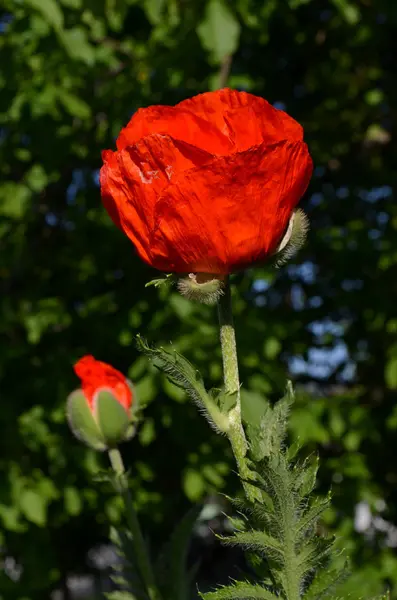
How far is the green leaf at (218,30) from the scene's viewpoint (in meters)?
1.72

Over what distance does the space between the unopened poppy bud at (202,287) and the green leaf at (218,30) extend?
1.27 meters

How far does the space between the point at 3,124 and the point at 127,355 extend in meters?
0.65

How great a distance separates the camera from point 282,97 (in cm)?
266

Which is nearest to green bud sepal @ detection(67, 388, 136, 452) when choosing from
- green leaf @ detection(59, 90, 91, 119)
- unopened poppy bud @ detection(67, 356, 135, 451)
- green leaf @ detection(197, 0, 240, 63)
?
unopened poppy bud @ detection(67, 356, 135, 451)

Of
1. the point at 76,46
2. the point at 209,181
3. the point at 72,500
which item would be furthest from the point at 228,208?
the point at 72,500

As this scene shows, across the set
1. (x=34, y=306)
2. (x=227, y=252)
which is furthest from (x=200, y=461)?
(x=227, y=252)

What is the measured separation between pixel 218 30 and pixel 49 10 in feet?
1.19

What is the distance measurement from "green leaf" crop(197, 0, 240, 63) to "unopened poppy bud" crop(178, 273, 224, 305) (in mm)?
1266

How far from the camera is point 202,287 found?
539 mm

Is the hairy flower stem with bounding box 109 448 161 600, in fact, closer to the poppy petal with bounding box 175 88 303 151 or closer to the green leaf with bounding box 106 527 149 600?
the green leaf with bounding box 106 527 149 600

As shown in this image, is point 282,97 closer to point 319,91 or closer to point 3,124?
point 319,91

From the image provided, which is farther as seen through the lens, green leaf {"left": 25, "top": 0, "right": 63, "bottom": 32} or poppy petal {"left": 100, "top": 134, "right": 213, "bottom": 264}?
green leaf {"left": 25, "top": 0, "right": 63, "bottom": 32}

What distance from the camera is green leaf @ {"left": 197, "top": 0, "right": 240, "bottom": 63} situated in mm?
1722

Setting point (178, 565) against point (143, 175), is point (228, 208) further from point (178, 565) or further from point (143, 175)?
point (178, 565)
